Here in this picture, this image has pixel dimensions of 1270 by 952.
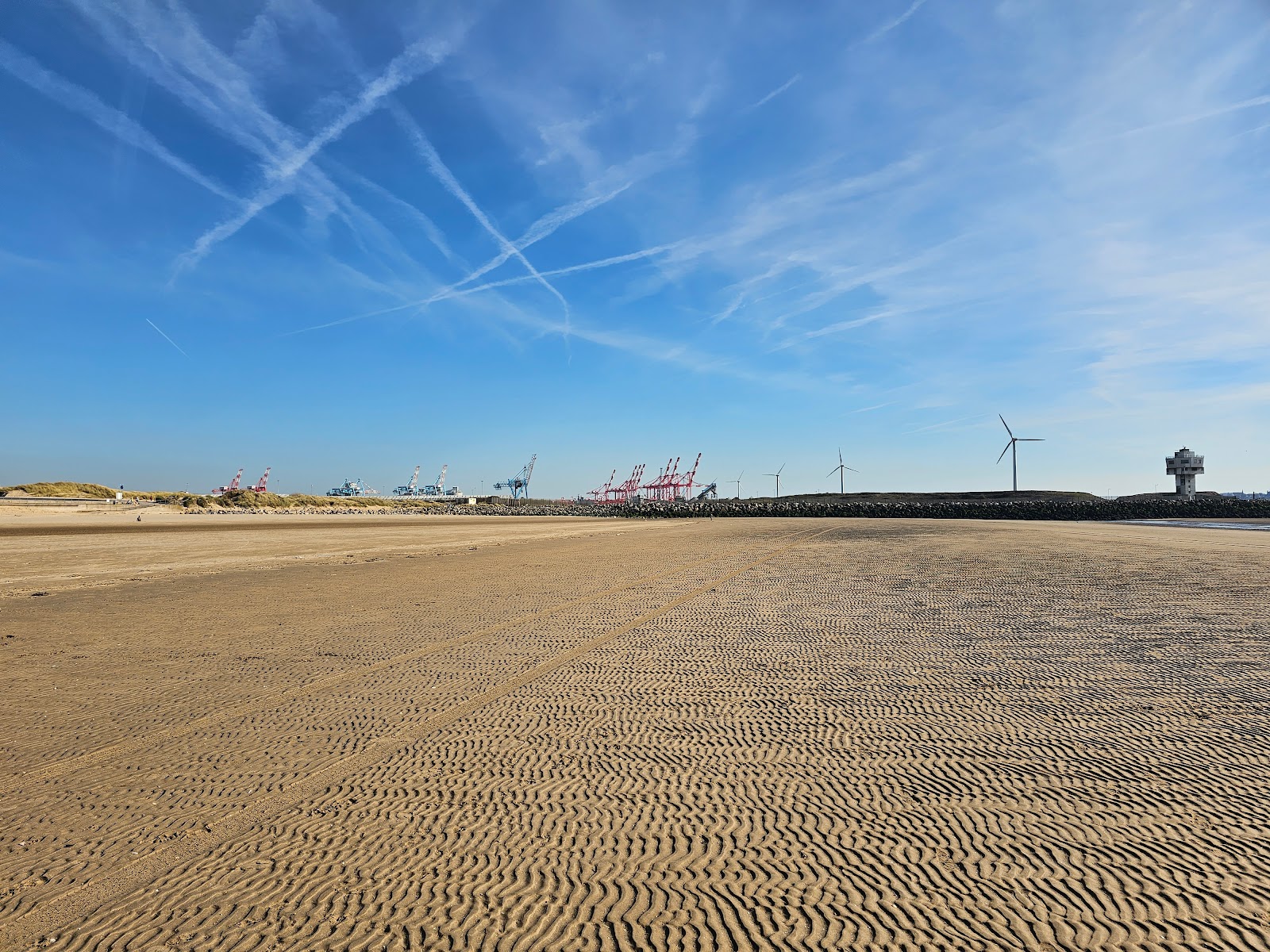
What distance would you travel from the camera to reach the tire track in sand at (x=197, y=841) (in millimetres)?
3020

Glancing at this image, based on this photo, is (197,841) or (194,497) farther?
(194,497)

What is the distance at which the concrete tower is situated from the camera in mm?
109562

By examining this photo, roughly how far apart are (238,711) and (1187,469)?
136m

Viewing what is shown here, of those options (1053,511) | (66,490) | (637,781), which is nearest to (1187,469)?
(1053,511)

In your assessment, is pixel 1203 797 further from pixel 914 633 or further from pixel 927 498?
pixel 927 498

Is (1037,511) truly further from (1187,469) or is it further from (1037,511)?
(1187,469)

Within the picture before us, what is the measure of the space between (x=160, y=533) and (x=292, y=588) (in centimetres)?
2548

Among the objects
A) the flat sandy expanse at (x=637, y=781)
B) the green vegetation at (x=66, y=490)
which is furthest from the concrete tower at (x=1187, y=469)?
the green vegetation at (x=66, y=490)

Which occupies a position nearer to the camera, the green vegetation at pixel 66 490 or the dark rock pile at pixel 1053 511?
the dark rock pile at pixel 1053 511

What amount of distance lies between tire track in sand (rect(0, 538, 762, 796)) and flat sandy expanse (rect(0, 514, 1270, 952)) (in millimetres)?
39

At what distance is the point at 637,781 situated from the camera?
4.46 m

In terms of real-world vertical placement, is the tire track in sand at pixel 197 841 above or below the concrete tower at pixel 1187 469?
below

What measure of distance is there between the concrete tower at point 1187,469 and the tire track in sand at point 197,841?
133 m

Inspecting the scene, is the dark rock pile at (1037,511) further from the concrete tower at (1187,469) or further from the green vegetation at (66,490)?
the green vegetation at (66,490)
